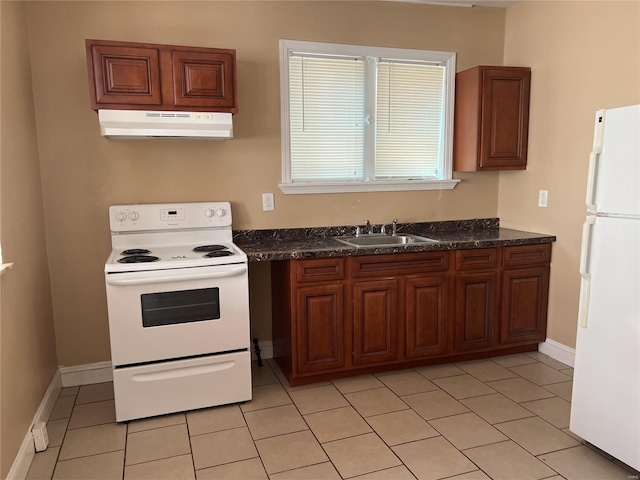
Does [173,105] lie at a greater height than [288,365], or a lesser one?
greater

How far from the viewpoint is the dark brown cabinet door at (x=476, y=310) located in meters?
3.28

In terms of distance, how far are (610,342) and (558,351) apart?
1.36 m

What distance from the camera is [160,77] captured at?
274 centimetres

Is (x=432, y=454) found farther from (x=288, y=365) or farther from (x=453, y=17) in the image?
(x=453, y=17)

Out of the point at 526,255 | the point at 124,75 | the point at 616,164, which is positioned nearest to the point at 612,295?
the point at 616,164

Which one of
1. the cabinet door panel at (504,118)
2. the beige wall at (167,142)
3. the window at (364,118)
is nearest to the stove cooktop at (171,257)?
the beige wall at (167,142)

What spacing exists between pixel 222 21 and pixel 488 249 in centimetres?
230

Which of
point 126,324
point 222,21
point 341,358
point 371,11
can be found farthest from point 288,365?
point 371,11

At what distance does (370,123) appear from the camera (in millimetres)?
3545

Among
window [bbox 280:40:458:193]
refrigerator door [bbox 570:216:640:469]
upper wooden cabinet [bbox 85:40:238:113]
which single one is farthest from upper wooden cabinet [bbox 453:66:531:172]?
upper wooden cabinet [bbox 85:40:238:113]

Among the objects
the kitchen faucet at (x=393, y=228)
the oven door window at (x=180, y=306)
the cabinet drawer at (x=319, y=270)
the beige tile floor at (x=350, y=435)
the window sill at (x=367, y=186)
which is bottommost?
the beige tile floor at (x=350, y=435)

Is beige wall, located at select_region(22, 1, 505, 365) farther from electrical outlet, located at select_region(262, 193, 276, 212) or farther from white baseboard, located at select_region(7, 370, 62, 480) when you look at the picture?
white baseboard, located at select_region(7, 370, 62, 480)

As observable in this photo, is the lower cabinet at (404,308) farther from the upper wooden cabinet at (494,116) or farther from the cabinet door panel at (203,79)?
the cabinet door panel at (203,79)

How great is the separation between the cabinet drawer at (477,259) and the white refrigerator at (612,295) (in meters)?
1.03
